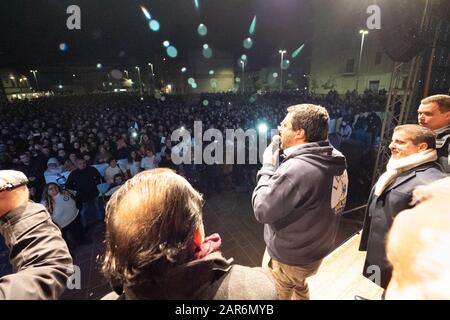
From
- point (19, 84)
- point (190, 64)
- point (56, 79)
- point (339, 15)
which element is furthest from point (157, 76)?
point (339, 15)

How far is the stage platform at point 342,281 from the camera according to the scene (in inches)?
103

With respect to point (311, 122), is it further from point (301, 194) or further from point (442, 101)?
point (442, 101)

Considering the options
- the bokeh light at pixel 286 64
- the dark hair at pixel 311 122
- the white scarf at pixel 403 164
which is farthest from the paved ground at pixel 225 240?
the bokeh light at pixel 286 64

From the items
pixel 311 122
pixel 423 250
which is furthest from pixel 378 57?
pixel 423 250

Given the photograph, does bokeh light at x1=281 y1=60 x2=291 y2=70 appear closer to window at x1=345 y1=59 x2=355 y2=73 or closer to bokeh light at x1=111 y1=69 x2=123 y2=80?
window at x1=345 y1=59 x2=355 y2=73

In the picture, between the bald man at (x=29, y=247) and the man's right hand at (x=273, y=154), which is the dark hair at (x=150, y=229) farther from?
the man's right hand at (x=273, y=154)

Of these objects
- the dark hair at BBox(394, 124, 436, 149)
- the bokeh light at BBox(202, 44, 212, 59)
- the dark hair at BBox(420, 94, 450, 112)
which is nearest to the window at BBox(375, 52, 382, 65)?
the bokeh light at BBox(202, 44, 212, 59)

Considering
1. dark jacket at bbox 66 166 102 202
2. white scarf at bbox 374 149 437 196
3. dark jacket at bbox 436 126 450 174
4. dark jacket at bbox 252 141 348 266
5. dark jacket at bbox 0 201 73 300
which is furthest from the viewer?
dark jacket at bbox 66 166 102 202

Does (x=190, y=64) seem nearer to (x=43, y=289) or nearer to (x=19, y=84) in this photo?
(x=19, y=84)

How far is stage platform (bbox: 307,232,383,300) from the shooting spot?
2.60 metres

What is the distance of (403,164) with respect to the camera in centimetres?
199

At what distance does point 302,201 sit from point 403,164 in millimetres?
1125

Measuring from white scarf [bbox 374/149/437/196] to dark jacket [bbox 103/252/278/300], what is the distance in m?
1.76
